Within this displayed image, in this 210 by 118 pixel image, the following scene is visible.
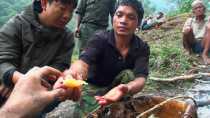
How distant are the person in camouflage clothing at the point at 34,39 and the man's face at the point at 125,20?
619 millimetres

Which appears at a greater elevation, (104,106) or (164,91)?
(104,106)

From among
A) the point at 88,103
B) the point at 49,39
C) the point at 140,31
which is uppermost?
the point at 49,39

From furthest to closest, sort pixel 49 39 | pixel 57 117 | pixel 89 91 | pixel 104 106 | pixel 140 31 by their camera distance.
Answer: pixel 140 31 < pixel 57 117 < pixel 89 91 < pixel 49 39 < pixel 104 106

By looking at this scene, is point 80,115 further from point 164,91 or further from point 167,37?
point 167,37

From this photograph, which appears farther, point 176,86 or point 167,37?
point 167,37

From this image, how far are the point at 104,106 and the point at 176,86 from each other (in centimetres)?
264

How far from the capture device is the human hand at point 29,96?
1.33 meters

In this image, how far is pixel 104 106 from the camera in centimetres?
289

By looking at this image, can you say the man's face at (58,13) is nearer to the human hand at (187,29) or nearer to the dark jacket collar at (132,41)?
the dark jacket collar at (132,41)

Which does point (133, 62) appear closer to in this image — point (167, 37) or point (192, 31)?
point (192, 31)

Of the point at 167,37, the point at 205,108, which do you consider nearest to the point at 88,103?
the point at 205,108

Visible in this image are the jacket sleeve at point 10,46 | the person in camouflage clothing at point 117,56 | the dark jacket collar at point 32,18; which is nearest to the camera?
the jacket sleeve at point 10,46

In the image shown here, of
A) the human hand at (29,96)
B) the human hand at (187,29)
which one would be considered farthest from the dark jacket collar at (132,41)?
the human hand at (187,29)

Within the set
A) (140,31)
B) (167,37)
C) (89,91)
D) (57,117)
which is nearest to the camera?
(89,91)
